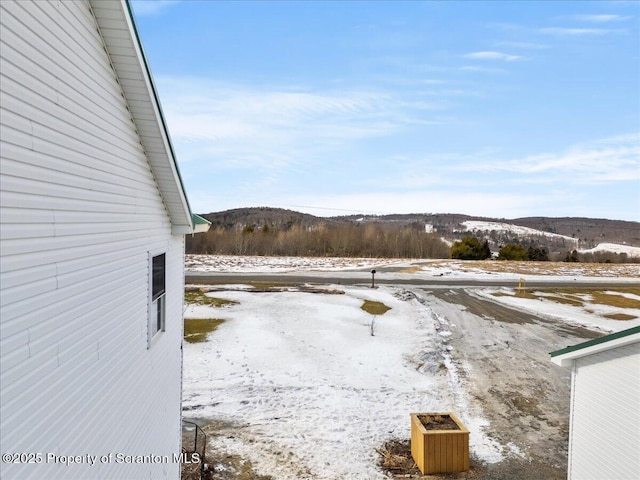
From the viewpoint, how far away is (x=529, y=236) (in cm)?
14175

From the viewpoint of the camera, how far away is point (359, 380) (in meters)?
13.2

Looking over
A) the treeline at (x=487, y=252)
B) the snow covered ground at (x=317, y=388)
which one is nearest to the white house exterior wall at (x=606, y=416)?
the snow covered ground at (x=317, y=388)

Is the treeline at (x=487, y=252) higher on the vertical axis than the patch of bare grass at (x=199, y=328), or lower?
higher

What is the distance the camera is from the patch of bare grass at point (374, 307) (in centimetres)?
2274

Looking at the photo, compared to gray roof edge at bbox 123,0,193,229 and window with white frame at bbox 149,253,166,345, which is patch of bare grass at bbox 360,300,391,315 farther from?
gray roof edge at bbox 123,0,193,229

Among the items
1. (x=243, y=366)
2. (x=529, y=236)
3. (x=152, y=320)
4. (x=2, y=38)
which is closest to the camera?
(x=2, y=38)

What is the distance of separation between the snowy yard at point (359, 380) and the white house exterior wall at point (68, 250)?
17.4 ft

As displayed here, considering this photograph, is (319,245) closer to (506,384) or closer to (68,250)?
(506,384)

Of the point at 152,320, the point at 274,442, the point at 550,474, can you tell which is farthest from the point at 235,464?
the point at 550,474

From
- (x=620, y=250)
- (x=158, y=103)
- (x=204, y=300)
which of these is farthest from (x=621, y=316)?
(x=620, y=250)

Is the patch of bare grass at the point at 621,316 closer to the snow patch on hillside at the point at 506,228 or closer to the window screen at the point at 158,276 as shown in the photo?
the window screen at the point at 158,276

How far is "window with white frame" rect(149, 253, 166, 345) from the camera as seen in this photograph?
18.7 ft

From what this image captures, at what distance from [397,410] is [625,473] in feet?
18.8

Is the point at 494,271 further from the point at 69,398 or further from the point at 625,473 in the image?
the point at 69,398
